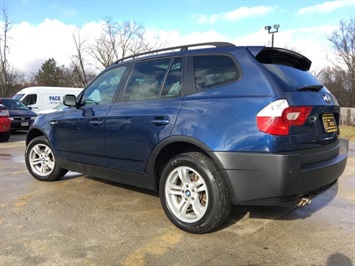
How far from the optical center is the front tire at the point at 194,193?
3.26 metres

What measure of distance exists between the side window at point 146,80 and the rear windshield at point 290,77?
1215 mm

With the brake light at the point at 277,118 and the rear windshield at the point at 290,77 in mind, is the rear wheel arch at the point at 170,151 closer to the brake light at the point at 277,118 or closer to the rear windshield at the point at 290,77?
the brake light at the point at 277,118

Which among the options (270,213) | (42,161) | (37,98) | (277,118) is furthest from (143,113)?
(37,98)

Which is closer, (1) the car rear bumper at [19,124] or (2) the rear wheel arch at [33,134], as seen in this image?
(2) the rear wheel arch at [33,134]

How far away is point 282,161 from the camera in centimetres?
293

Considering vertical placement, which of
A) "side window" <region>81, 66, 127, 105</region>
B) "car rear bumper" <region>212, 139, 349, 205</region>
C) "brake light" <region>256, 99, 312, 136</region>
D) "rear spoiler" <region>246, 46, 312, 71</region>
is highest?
"rear spoiler" <region>246, 46, 312, 71</region>

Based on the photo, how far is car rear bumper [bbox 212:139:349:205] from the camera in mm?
2963

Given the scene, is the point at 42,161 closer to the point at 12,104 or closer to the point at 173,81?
the point at 173,81

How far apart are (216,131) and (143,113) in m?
0.97

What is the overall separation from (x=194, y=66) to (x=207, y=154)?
96 cm

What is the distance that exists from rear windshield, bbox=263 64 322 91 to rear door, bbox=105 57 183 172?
3.15 ft

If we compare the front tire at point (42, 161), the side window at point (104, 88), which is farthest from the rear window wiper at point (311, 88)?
the front tire at point (42, 161)

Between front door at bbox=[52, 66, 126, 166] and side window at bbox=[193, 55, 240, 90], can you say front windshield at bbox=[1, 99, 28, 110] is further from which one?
side window at bbox=[193, 55, 240, 90]

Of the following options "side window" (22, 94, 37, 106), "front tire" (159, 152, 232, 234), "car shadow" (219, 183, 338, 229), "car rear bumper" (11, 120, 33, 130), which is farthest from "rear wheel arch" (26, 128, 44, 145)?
"side window" (22, 94, 37, 106)
